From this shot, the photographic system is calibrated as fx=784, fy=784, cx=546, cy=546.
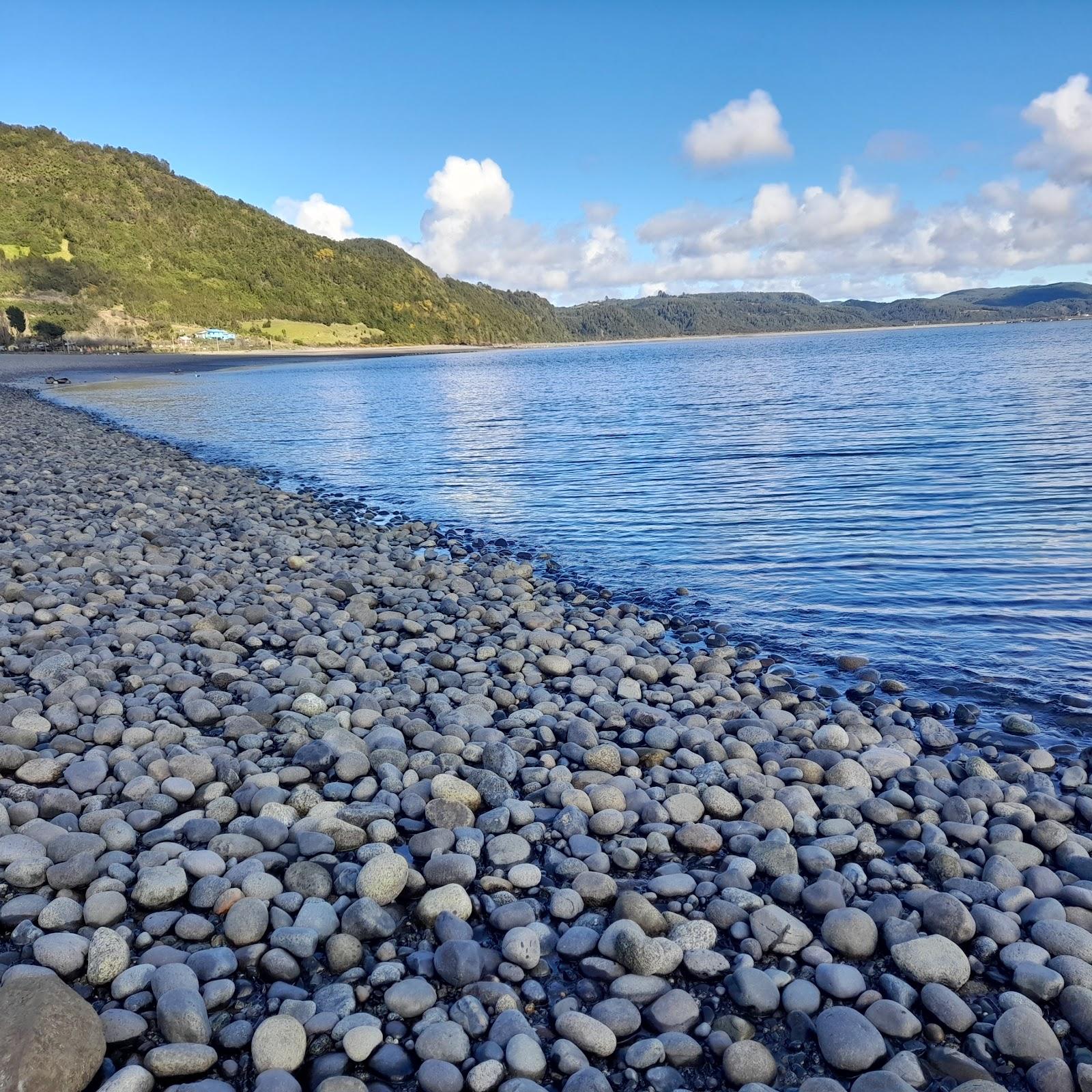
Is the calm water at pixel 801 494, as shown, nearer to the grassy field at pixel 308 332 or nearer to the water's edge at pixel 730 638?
the water's edge at pixel 730 638

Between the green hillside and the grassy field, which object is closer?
the green hillside

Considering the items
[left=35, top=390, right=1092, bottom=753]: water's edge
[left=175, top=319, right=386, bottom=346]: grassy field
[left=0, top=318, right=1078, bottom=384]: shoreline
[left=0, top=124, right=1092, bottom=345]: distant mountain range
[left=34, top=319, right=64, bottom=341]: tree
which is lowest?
[left=35, top=390, right=1092, bottom=753]: water's edge

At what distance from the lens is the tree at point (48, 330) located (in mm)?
93125

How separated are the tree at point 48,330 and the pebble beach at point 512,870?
344 feet

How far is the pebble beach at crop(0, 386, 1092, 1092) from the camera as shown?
284 cm

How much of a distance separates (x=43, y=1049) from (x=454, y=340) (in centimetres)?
19690

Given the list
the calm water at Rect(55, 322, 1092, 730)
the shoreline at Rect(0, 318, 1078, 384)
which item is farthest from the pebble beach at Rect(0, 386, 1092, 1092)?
the shoreline at Rect(0, 318, 1078, 384)

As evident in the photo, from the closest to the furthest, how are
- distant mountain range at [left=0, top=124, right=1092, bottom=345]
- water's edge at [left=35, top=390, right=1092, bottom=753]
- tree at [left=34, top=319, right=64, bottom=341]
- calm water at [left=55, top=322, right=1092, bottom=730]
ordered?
water's edge at [left=35, top=390, right=1092, bottom=753], calm water at [left=55, top=322, right=1092, bottom=730], tree at [left=34, top=319, right=64, bottom=341], distant mountain range at [left=0, top=124, right=1092, bottom=345]

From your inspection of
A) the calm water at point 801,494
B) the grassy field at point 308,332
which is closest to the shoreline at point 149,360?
the grassy field at point 308,332

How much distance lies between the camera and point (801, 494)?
1498 centimetres

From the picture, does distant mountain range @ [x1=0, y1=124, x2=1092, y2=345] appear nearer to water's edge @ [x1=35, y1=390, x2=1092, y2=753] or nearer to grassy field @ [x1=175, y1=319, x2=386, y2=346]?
grassy field @ [x1=175, y1=319, x2=386, y2=346]

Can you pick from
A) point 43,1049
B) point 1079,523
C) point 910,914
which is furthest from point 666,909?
point 1079,523

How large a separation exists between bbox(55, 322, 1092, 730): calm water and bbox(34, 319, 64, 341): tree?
66.2 m

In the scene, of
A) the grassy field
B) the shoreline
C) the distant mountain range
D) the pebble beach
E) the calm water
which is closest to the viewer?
the pebble beach
